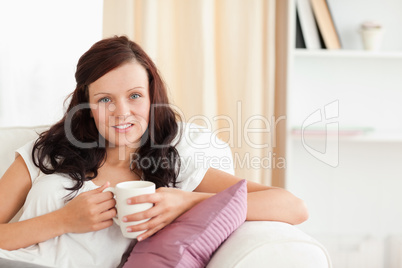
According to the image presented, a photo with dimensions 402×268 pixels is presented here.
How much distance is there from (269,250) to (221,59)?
55.9 inches

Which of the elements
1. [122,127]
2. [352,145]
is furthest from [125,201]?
[352,145]

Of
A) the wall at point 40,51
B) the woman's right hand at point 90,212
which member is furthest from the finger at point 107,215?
the wall at point 40,51

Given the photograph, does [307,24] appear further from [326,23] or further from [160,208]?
[160,208]

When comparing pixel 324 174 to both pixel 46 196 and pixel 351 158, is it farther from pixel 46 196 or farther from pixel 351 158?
pixel 46 196

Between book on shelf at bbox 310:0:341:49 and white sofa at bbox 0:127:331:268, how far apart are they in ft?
4.21

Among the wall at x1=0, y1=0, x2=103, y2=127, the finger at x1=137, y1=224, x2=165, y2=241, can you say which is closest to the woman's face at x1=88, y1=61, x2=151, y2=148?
the finger at x1=137, y1=224, x2=165, y2=241

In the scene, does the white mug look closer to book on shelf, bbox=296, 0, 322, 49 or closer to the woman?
the woman

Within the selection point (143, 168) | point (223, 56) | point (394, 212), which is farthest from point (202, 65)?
point (394, 212)

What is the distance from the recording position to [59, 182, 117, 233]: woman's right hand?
4.06ft

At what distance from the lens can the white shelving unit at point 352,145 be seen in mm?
2438

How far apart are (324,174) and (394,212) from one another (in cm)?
45

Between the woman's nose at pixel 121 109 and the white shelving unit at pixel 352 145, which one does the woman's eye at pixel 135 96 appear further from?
the white shelving unit at pixel 352 145

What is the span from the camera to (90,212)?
48.9 inches

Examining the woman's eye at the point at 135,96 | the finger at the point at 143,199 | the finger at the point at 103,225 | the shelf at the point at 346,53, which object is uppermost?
the shelf at the point at 346,53
